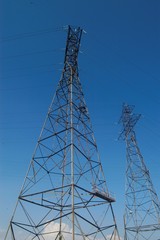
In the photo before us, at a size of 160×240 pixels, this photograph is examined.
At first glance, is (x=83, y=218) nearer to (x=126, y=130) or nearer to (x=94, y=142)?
(x=94, y=142)

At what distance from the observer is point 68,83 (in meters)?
21.8

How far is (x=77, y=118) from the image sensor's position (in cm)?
1989

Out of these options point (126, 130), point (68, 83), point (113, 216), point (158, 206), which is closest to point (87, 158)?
point (113, 216)

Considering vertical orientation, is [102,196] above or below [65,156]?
below

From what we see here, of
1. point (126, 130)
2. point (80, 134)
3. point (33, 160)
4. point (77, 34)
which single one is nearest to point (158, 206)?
point (126, 130)

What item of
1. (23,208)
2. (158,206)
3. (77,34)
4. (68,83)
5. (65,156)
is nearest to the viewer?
(23,208)

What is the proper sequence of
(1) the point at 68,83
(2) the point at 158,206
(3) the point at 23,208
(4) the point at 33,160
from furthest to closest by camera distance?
(2) the point at 158,206 < (1) the point at 68,83 < (4) the point at 33,160 < (3) the point at 23,208

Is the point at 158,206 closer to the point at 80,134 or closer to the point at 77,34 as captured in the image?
the point at 80,134

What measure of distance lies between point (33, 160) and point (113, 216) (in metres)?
6.58

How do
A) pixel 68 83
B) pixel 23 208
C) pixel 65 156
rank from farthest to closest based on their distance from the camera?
pixel 68 83, pixel 65 156, pixel 23 208

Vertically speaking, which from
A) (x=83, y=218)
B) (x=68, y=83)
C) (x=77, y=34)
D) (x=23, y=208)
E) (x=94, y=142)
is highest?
(x=77, y=34)

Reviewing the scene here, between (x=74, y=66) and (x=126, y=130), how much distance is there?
14.1 meters

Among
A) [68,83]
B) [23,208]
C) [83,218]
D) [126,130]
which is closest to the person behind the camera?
[83,218]

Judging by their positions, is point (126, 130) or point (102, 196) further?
point (126, 130)
